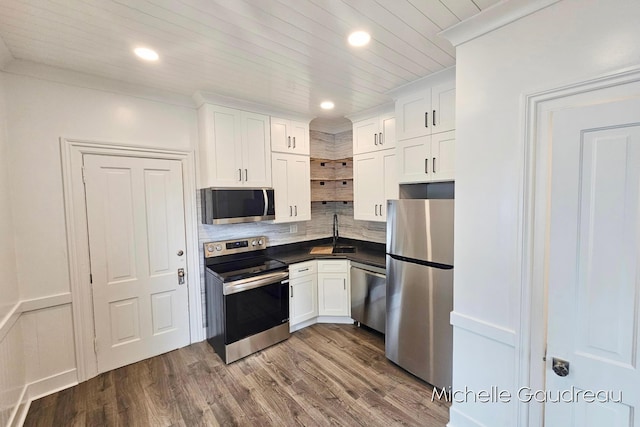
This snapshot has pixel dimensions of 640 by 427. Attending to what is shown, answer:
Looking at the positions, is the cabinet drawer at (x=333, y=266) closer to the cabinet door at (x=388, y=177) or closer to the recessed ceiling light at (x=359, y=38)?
the cabinet door at (x=388, y=177)

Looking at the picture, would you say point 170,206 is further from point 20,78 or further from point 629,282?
point 629,282

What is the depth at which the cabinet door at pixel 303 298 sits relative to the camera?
10.7ft

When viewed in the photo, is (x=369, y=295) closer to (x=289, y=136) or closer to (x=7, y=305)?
(x=289, y=136)

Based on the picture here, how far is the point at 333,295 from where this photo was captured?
347 cm

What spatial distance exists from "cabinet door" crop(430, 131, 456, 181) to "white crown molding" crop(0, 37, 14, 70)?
3156 mm

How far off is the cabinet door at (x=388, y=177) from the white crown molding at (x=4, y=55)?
10.2 feet

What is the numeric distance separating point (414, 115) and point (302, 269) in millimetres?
2057

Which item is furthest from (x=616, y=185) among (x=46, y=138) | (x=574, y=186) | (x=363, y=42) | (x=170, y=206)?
(x=46, y=138)

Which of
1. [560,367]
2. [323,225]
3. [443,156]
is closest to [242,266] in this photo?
[323,225]

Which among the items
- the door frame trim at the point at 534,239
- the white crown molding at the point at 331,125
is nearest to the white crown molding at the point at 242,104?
the white crown molding at the point at 331,125

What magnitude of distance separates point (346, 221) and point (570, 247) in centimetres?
294

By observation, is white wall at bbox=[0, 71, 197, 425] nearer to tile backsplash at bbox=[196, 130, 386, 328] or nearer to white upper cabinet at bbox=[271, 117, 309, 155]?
tile backsplash at bbox=[196, 130, 386, 328]

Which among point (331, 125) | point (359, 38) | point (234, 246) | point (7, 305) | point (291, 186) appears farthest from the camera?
point (331, 125)

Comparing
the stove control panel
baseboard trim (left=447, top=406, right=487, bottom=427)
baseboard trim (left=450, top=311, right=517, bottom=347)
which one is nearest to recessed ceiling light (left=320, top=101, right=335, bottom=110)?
the stove control panel
